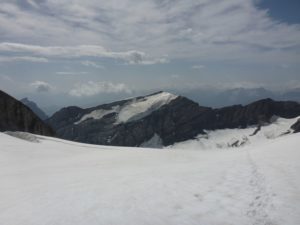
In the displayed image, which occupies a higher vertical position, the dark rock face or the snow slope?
the dark rock face

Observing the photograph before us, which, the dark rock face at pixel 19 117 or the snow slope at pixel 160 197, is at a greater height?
the dark rock face at pixel 19 117

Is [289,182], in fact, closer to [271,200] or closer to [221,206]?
[271,200]

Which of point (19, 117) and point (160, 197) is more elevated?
point (19, 117)

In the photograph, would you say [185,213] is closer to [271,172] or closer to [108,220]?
[108,220]

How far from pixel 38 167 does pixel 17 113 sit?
94919mm

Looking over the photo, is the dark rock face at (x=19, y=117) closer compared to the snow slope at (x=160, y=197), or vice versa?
the snow slope at (x=160, y=197)

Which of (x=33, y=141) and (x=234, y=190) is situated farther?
(x=33, y=141)

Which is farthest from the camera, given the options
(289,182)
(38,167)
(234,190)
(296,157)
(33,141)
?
(33,141)

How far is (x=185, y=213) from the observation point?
1188 cm

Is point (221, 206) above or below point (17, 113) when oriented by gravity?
below

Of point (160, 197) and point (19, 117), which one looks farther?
point (19, 117)

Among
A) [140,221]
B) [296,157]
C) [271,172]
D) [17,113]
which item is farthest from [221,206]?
[17,113]

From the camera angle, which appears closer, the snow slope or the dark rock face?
the snow slope

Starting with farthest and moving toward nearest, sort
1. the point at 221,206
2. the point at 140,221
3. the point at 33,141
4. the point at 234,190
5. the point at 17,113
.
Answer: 1. the point at 17,113
2. the point at 33,141
3. the point at 234,190
4. the point at 221,206
5. the point at 140,221
